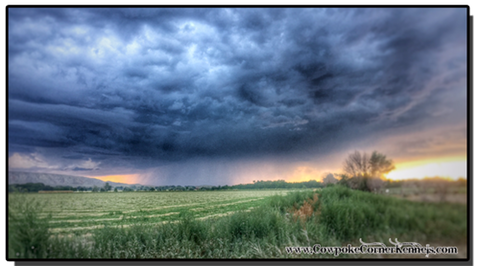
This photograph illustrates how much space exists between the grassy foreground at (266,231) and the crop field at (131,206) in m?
0.39

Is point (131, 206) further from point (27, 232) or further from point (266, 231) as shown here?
point (266, 231)

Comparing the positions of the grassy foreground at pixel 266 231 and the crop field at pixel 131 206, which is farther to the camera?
the crop field at pixel 131 206

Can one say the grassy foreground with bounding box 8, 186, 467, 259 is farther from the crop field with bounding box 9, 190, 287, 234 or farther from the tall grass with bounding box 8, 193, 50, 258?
the crop field with bounding box 9, 190, 287, 234

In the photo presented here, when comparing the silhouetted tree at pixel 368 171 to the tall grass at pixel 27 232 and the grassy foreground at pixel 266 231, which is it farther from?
the tall grass at pixel 27 232

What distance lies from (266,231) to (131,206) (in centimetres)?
642

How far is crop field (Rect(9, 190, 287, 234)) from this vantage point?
19.1ft

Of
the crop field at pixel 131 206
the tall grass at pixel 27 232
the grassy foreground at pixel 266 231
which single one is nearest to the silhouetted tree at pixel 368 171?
the grassy foreground at pixel 266 231

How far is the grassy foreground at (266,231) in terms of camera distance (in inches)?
195

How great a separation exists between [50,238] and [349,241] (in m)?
8.05

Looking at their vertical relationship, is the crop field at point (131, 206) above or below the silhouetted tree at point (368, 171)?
below

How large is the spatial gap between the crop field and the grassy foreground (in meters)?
0.39

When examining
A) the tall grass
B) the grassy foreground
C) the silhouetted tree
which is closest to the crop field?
the tall grass

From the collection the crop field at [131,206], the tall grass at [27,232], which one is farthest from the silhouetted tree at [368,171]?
the tall grass at [27,232]
